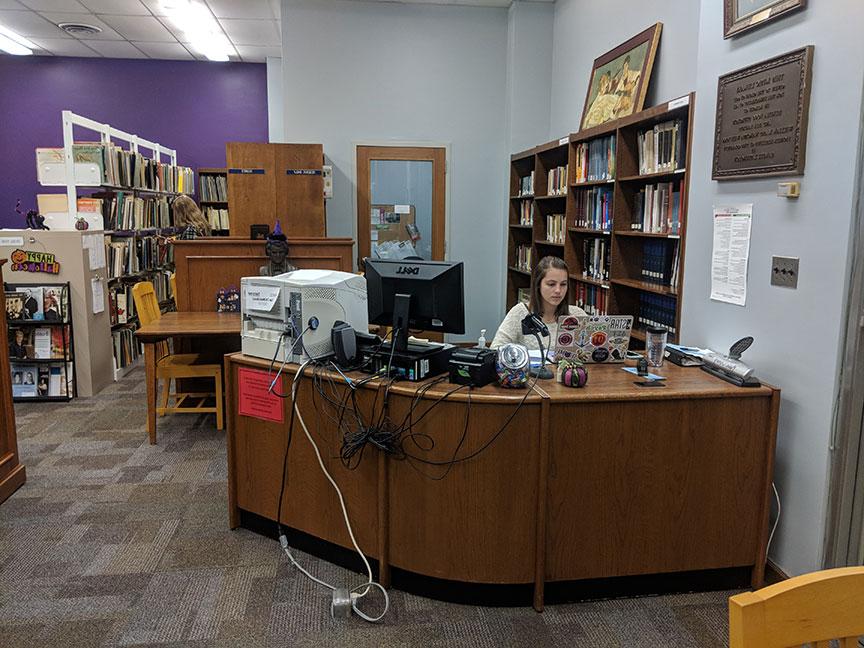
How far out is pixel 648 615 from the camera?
7.86 feet

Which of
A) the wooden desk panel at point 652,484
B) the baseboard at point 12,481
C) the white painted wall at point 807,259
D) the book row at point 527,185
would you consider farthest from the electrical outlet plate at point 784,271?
the baseboard at point 12,481

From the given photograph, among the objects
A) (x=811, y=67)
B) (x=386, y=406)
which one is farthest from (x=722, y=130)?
(x=386, y=406)

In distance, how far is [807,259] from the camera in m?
2.37

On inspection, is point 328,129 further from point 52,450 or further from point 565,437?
point 565,437

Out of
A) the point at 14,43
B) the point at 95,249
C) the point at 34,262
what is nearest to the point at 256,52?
the point at 14,43

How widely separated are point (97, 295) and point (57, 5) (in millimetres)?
3302

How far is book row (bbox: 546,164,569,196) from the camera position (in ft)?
17.0

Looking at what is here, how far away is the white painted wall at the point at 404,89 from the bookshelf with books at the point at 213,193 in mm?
2855

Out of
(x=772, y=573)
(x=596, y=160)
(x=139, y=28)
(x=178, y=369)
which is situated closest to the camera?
(x=772, y=573)

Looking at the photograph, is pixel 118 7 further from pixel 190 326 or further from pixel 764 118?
pixel 764 118

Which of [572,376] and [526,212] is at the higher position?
[526,212]

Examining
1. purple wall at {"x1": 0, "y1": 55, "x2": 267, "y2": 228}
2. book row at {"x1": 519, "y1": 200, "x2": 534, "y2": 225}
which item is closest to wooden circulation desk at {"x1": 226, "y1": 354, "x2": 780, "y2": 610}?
book row at {"x1": 519, "y1": 200, "x2": 534, "y2": 225}

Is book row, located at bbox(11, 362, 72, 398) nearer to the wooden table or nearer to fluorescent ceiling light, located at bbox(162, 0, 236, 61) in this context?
the wooden table

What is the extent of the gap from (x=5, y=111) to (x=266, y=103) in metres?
Result: 3.35
